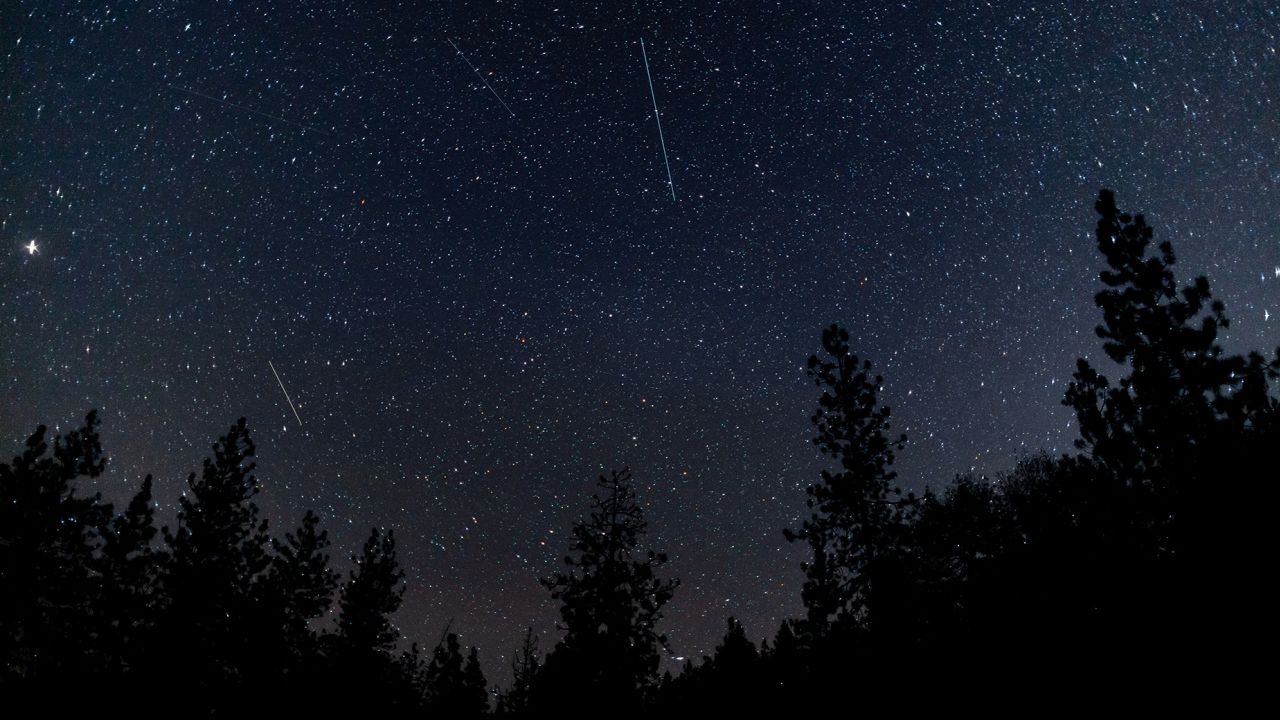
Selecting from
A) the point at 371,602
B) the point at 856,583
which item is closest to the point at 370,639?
the point at 371,602

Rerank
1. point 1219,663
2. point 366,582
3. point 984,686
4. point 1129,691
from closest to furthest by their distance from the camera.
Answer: point 1219,663 < point 1129,691 < point 984,686 < point 366,582

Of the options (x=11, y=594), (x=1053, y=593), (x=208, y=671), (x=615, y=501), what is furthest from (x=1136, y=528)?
(x=11, y=594)

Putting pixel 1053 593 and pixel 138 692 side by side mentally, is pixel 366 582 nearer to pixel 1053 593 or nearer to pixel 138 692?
pixel 138 692

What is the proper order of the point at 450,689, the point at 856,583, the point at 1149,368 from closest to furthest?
the point at 1149,368
the point at 856,583
the point at 450,689

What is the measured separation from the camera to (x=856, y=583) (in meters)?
23.8

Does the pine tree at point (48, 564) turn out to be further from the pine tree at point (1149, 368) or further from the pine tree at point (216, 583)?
the pine tree at point (1149, 368)

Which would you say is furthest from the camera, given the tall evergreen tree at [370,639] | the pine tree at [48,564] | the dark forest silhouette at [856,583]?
the tall evergreen tree at [370,639]

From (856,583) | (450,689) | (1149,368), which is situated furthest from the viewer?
(450,689)

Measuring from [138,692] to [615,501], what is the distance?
1763 cm

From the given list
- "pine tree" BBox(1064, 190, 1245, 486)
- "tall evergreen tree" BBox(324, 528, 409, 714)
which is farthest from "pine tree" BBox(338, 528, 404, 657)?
"pine tree" BBox(1064, 190, 1245, 486)

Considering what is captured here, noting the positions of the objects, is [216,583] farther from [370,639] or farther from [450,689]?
[450,689]

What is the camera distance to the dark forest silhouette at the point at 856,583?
11984mm

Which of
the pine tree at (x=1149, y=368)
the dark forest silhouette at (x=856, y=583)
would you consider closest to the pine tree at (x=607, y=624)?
the dark forest silhouette at (x=856, y=583)

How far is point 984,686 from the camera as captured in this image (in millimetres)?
13438
